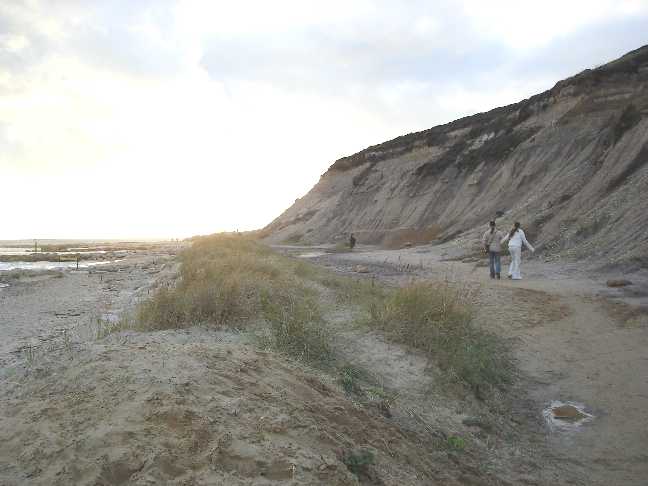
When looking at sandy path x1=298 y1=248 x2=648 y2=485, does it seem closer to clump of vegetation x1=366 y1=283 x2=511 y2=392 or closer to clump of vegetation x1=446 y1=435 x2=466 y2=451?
clump of vegetation x1=366 y1=283 x2=511 y2=392

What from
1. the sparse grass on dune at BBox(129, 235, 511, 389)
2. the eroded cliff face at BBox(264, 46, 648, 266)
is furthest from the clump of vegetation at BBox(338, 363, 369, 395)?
the eroded cliff face at BBox(264, 46, 648, 266)

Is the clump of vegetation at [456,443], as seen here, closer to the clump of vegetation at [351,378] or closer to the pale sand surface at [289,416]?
the pale sand surface at [289,416]

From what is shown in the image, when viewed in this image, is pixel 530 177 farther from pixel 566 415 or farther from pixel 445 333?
pixel 566 415

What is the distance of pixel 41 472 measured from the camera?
7.58 feet

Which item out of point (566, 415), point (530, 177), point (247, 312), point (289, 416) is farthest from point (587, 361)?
point (530, 177)

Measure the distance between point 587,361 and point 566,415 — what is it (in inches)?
62.8

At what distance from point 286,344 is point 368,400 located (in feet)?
3.73

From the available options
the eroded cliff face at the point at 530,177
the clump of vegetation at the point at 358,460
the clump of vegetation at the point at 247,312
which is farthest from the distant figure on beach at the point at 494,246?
the clump of vegetation at the point at 358,460

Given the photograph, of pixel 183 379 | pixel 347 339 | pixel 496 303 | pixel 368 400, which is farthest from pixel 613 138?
pixel 183 379

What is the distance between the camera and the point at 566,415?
471 centimetres

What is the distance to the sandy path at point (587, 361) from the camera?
393 centimetres

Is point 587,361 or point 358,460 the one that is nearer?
point 358,460

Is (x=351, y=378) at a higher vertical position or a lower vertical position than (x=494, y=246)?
lower

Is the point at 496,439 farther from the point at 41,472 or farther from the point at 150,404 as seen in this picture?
the point at 41,472
